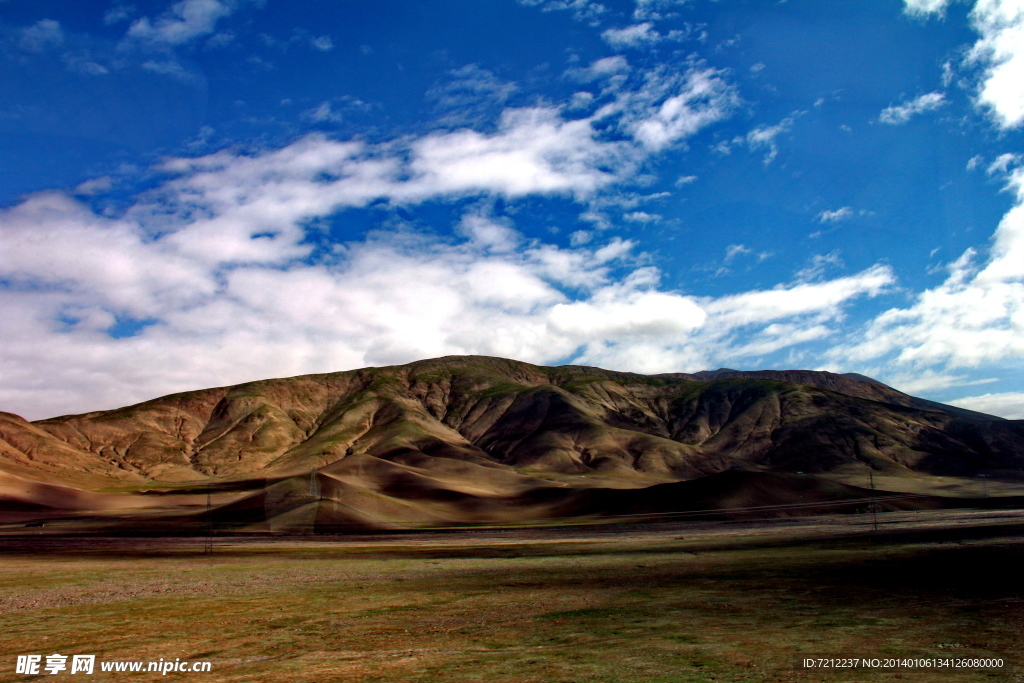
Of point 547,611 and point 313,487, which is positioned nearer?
point 547,611

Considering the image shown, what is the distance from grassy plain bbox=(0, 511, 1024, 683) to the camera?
649 inches

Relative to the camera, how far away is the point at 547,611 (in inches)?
1029

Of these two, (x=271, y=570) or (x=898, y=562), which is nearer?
(x=898, y=562)

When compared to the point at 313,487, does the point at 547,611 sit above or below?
below

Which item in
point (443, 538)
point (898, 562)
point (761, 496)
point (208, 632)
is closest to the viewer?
point (208, 632)

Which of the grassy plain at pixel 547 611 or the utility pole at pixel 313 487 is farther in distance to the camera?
the utility pole at pixel 313 487

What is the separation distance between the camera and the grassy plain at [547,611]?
16.5m

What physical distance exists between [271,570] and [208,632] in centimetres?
2524

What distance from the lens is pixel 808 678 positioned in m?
14.0

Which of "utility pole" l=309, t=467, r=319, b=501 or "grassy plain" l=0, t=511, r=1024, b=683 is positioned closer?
"grassy plain" l=0, t=511, r=1024, b=683

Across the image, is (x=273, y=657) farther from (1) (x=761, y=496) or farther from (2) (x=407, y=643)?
(1) (x=761, y=496)

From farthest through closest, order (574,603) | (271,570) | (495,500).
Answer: (495,500)
(271,570)
(574,603)

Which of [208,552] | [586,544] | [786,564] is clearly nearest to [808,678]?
[786,564]

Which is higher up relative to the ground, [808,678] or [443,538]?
[808,678]
